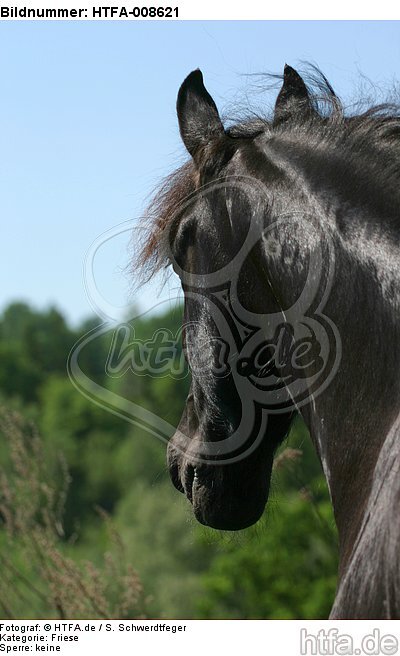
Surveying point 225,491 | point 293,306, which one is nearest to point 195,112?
point 293,306

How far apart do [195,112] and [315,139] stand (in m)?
0.62

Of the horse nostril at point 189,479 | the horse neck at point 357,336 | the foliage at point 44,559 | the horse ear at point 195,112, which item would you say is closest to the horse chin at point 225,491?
the horse nostril at point 189,479

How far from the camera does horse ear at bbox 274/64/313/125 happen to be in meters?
3.33

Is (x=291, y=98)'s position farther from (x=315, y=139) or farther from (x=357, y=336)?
(x=357, y=336)

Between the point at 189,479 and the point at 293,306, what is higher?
the point at 293,306

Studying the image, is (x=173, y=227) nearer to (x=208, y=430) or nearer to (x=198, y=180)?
(x=198, y=180)

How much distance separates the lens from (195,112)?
3.54 metres

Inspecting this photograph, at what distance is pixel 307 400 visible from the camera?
3115 mm

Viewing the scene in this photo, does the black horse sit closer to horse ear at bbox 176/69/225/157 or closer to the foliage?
horse ear at bbox 176/69/225/157

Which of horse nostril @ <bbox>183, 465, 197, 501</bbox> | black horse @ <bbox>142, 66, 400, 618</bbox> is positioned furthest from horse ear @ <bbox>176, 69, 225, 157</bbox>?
horse nostril @ <bbox>183, 465, 197, 501</bbox>

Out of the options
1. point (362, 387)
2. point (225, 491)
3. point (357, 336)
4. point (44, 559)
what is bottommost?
point (44, 559)

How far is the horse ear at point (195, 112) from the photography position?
350 centimetres

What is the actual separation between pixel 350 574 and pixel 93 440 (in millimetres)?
72055

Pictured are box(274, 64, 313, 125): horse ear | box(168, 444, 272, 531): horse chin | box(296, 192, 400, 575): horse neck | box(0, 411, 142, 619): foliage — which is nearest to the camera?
box(296, 192, 400, 575): horse neck
